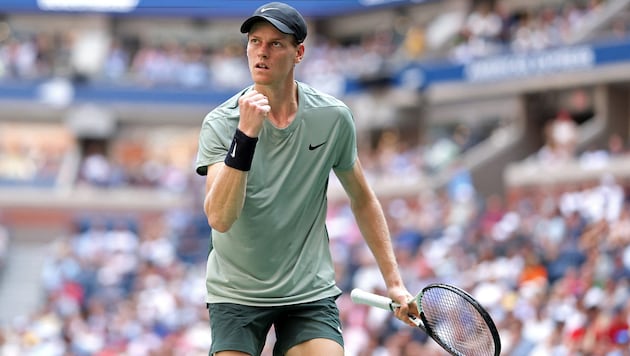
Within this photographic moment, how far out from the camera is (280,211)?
4672mm

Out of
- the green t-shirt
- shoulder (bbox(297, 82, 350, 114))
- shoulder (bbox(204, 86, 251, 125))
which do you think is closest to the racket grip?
the green t-shirt

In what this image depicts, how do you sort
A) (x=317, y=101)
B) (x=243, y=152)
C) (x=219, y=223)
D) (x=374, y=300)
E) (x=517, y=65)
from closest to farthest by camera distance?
(x=243, y=152) → (x=219, y=223) → (x=317, y=101) → (x=374, y=300) → (x=517, y=65)

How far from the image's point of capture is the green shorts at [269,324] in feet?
15.4

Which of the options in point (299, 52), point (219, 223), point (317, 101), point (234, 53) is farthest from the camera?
point (234, 53)

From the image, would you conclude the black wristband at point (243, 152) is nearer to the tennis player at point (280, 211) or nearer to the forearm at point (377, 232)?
the tennis player at point (280, 211)

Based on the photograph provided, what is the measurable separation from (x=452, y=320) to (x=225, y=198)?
1.19 m

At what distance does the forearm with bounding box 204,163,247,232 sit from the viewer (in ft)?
14.0

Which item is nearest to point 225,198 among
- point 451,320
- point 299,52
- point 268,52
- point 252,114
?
point 252,114

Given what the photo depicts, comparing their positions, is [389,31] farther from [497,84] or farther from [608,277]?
[608,277]

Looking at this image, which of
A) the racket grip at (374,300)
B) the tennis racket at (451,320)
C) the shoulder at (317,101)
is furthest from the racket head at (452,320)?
the shoulder at (317,101)

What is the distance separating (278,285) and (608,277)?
22.4 feet

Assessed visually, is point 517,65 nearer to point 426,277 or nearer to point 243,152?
point 426,277

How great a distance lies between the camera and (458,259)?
13.7 meters

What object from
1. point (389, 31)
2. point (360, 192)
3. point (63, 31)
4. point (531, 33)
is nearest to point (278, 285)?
point (360, 192)
